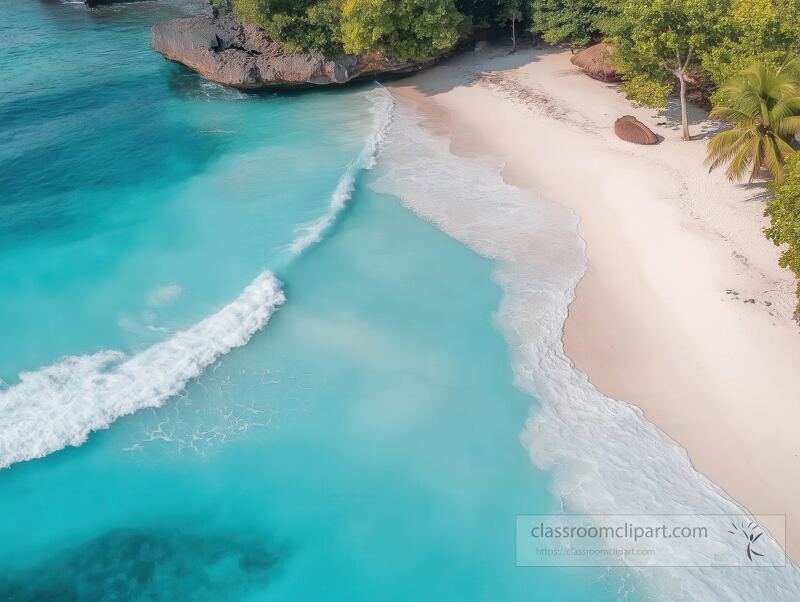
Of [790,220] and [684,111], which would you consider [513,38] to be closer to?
[684,111]

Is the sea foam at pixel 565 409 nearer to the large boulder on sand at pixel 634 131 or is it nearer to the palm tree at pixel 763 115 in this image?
the large boulder on sand at pixel 634 131

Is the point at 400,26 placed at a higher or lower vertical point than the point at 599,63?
higher

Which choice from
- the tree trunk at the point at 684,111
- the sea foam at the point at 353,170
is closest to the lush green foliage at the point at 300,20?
the sea foam at the point at 353,170

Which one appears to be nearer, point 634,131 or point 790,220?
point 790,220

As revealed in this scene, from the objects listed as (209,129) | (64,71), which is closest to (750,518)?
(209,129)

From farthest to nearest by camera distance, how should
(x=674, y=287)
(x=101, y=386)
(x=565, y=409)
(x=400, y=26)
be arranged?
(x=400, y=26) < (x=674, y=287) < (x=101, y=386) < (x=565, y=409)

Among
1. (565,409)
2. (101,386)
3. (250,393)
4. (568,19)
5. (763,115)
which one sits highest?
(568,19)

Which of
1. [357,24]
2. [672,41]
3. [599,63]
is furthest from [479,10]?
[672,41]

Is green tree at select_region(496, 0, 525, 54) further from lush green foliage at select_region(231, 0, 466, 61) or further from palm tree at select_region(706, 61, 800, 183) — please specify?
palm tree at select_region(706, 61, 800, 183)
